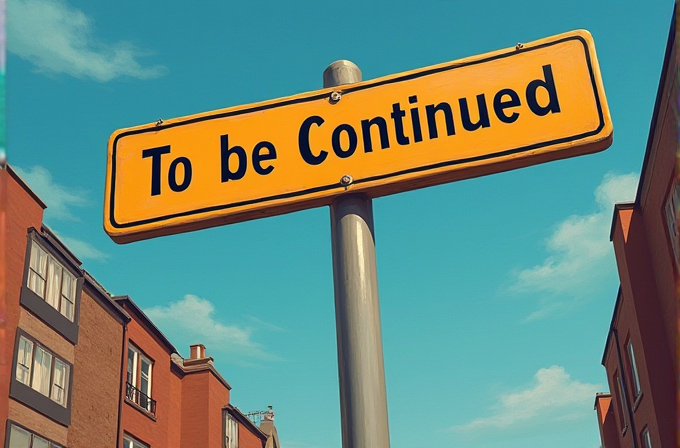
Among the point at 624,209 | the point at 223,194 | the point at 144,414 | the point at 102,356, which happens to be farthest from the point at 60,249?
the point at 223,194

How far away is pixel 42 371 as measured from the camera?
20.0 m

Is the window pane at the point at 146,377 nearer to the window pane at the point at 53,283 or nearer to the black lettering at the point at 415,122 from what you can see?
the window pane at the point at 53,283

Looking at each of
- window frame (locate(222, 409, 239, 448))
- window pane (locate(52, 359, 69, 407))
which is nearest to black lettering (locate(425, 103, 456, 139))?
window pane (locate(52, 359, 69, 407))

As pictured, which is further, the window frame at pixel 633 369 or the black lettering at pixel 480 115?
the window frame at pixel 633 369

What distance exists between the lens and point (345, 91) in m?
2.43

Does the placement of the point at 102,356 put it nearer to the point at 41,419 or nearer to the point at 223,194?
the point at 41,419

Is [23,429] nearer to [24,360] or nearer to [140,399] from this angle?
[24,360]

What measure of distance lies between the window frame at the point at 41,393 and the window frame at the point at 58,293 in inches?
31.1

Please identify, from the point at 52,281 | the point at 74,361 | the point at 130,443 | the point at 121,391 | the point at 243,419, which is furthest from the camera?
the point at 243,419

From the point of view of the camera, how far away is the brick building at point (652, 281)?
54.2ft

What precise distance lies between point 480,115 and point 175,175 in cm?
108

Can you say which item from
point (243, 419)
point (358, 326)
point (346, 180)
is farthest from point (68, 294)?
point (358, 326)

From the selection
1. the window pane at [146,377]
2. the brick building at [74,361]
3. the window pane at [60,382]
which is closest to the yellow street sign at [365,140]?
the brick building at [74,361]

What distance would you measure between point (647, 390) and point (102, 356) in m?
17.7
